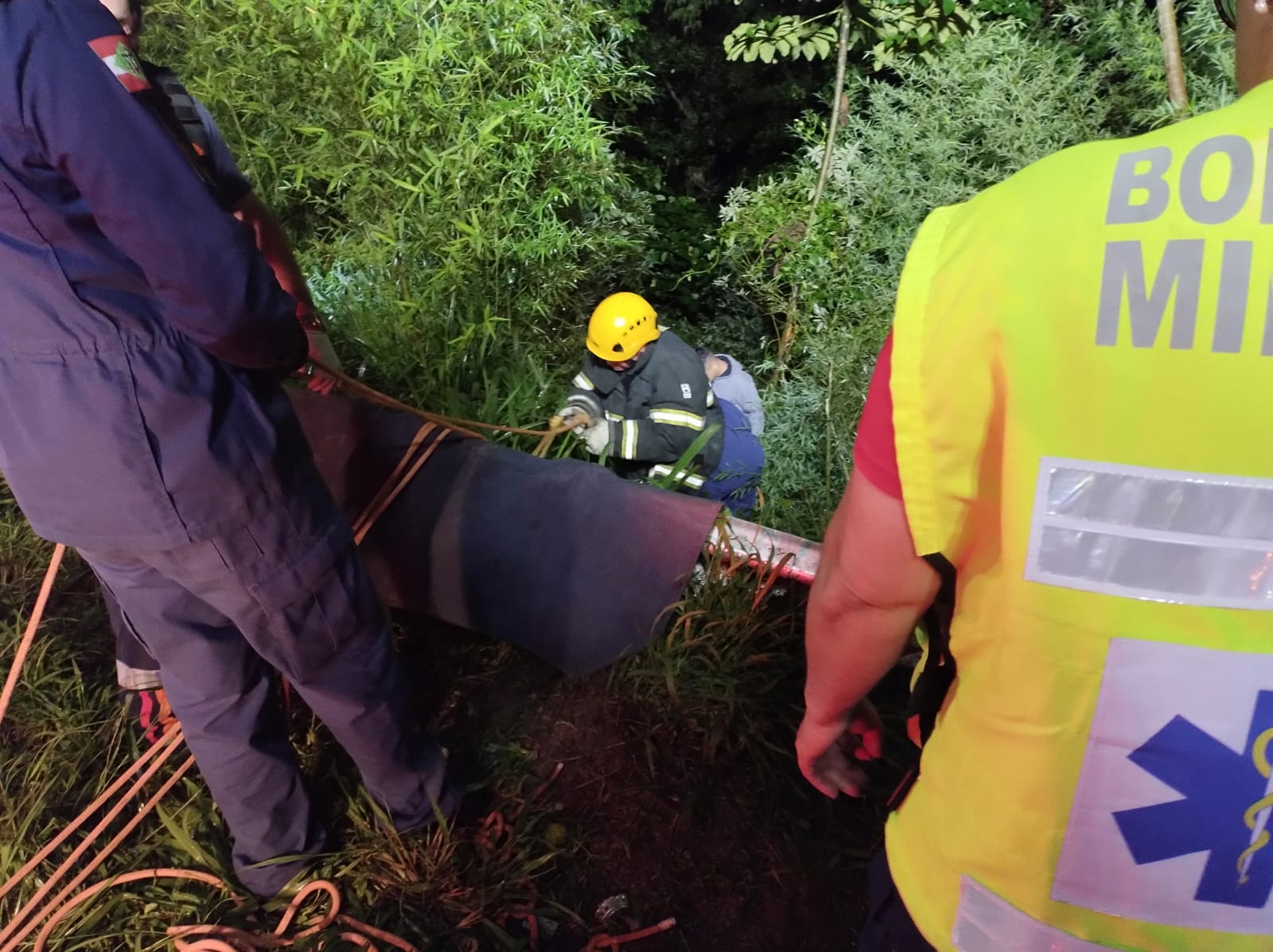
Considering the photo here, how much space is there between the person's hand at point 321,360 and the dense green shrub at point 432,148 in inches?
36.2

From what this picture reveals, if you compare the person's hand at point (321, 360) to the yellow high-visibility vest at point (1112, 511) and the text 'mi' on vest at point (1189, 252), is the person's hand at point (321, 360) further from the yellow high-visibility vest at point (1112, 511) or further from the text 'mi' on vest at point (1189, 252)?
the text 'mi' on vest at point (1189, 252)

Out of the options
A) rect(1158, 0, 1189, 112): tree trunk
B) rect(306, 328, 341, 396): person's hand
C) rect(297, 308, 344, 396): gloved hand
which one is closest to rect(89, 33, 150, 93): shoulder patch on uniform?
rect(297, 308, 344, 396): gloved hand

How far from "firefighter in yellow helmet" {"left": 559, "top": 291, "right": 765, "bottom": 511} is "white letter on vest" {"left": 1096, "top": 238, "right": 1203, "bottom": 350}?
2.69 m

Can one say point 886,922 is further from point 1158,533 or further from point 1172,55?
point 1172,55

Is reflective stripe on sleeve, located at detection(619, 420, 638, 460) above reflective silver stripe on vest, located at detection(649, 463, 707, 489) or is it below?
above

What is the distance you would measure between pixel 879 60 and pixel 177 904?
443cm

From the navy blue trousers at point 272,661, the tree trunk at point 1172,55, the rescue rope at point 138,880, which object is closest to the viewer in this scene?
the navy blue trousers at point 272,661

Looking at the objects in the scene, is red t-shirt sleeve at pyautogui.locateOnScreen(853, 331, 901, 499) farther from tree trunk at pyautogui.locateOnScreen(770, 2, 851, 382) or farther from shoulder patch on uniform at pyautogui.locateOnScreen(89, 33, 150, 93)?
tree trunk at pyautogui.locateOnScreen(770, 2, 851, 382)

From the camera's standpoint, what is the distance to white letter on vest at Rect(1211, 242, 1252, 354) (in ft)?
2.03

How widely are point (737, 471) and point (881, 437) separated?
280 cm

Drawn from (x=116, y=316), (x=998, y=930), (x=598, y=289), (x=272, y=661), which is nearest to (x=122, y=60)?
(x=116, y=316)

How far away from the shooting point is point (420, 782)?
2.20 metres

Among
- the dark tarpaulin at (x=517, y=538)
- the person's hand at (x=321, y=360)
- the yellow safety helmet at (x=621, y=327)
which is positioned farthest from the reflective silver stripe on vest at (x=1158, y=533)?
the yellow safety helmet at (x=621, y=327)

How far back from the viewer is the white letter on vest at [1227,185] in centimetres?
61
